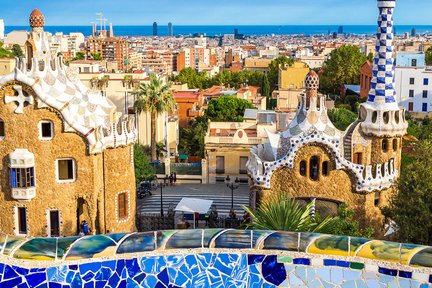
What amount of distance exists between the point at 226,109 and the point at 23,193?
36.1m

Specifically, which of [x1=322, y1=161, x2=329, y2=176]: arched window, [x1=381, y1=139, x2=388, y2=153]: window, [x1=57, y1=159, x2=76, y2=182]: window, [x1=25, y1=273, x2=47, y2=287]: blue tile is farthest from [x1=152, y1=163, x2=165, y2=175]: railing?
[x1=25, y1=273, x2=47, y2=287]: blue tile

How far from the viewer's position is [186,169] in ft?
137

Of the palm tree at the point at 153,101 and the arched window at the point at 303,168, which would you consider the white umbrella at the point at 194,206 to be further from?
the palm tree at the point at 153,101

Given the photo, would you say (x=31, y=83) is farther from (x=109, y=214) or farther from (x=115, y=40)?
(x=115, y=40)

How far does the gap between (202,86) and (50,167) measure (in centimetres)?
7836

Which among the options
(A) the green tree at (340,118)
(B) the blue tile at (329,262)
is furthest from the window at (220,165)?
(B) the blue tile at (329,262)

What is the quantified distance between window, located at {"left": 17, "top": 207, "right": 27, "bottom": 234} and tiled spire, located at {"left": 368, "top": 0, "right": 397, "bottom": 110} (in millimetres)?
16419

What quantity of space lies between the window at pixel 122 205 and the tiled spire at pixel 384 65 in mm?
12362

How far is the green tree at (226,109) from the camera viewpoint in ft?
196

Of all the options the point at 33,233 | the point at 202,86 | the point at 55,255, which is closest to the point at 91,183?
the point at 33,233

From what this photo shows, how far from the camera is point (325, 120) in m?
27.8

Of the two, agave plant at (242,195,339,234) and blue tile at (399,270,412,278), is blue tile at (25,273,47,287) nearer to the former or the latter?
blue tile at (399,270,412,278)

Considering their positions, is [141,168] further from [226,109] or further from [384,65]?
[226,109]

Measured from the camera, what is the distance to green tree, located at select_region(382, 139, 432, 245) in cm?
1870
